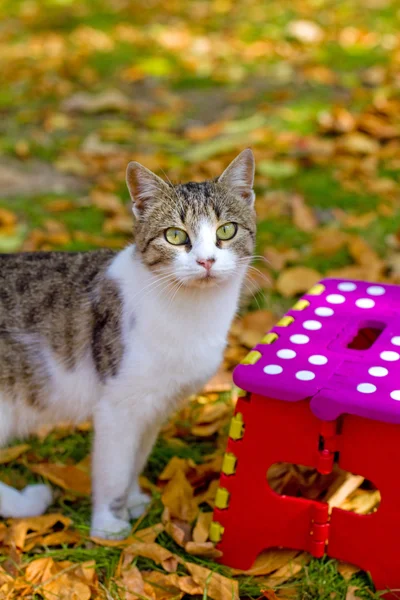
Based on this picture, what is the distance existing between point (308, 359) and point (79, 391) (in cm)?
72

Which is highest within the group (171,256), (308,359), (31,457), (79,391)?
(171,256)

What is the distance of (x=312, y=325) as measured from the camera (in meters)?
2.38

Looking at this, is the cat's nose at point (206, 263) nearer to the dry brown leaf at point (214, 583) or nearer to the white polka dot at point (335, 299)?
the white polka dot at point (335, 299)

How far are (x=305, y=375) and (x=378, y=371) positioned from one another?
7.5 inches

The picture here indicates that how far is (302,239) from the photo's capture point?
4000 mm

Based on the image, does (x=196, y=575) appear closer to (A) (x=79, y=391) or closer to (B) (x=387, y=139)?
(A) (x=79, y=391)

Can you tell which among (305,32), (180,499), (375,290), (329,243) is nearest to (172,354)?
(180,499)

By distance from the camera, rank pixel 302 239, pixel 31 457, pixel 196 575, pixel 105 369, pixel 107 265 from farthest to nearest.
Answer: pixel 302 239
pixel 31 457
pixel 107 265
pixel 105 369
pixel 196 575

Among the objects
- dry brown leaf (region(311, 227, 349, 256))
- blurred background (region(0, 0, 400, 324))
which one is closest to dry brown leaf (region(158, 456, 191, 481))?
blurred background (region(0, 0, 400, 324))

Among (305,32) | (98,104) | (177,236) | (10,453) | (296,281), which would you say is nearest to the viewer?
(177,236)

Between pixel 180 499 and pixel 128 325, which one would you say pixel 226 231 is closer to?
pixel 128 325

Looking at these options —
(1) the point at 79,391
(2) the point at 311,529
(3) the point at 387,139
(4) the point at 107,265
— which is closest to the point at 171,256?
(4) the point at 107,265

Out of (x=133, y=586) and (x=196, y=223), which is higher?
(x=196, y=223)

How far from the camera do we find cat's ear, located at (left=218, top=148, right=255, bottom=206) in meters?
2.33
